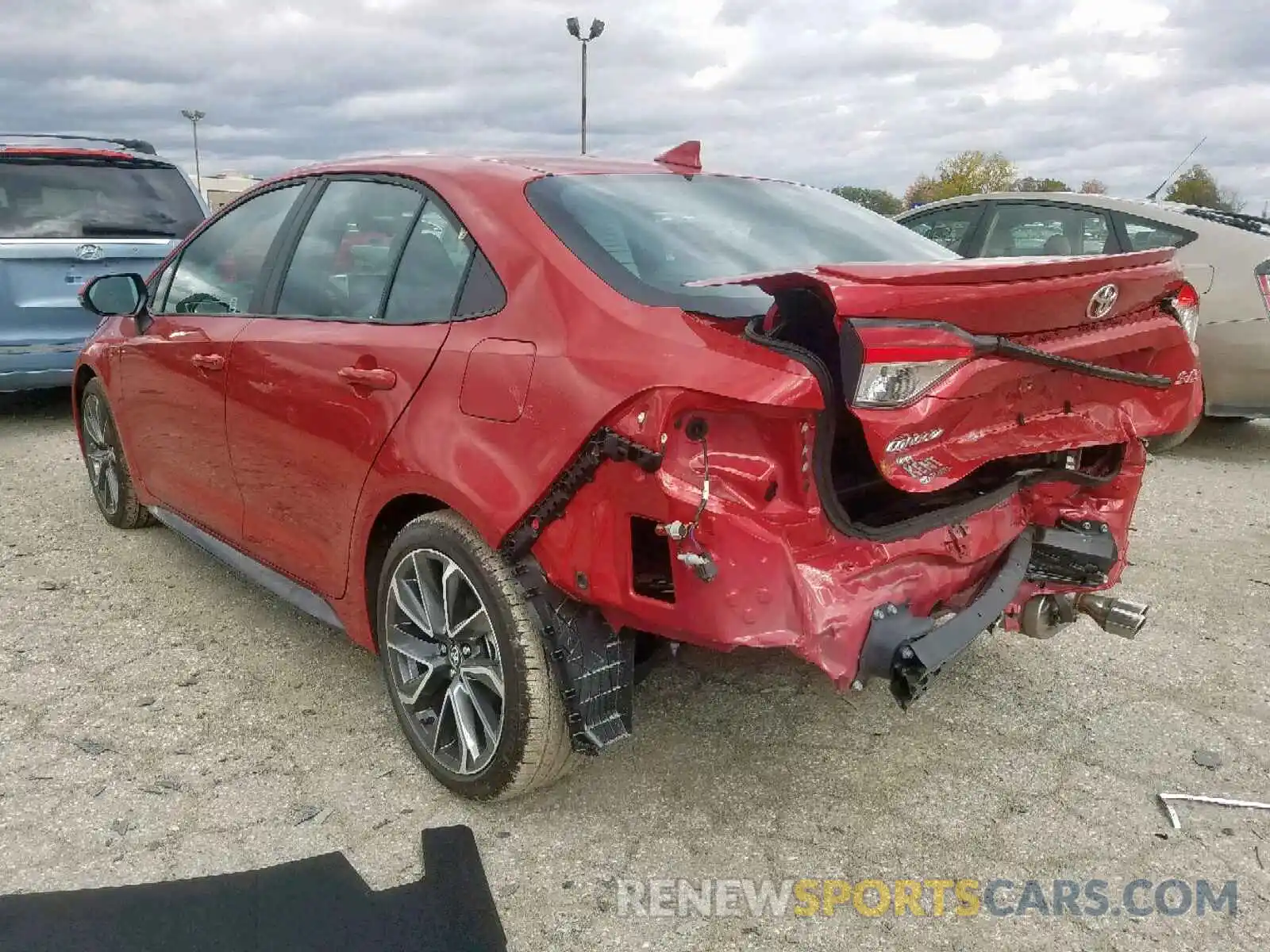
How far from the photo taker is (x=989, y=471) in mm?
2730

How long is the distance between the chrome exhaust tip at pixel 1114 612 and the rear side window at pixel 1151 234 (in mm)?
4140

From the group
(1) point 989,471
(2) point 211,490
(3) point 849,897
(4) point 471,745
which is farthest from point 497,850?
(2) point 211,490

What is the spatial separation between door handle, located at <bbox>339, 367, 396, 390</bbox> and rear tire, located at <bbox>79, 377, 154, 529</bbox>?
7.08 ft

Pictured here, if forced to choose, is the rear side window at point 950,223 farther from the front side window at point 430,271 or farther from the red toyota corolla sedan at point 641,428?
the front side window at point 430,271

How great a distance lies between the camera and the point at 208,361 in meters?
3.43

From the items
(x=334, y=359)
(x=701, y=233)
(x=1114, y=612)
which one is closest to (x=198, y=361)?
(x=334, y=359)

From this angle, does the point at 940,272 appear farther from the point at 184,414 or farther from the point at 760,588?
the point at 184,414

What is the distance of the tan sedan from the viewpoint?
6141 millimetres

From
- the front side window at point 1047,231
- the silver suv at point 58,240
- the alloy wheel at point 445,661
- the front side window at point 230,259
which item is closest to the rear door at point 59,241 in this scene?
the silver suv at point 58,240

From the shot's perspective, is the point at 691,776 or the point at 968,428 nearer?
the point at 968,428

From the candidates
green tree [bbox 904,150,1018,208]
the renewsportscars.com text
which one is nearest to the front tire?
the renewsportscars.com text

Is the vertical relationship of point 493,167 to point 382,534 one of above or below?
above

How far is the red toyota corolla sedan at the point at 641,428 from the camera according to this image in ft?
6.72

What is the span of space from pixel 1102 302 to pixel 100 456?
430 centimetres
